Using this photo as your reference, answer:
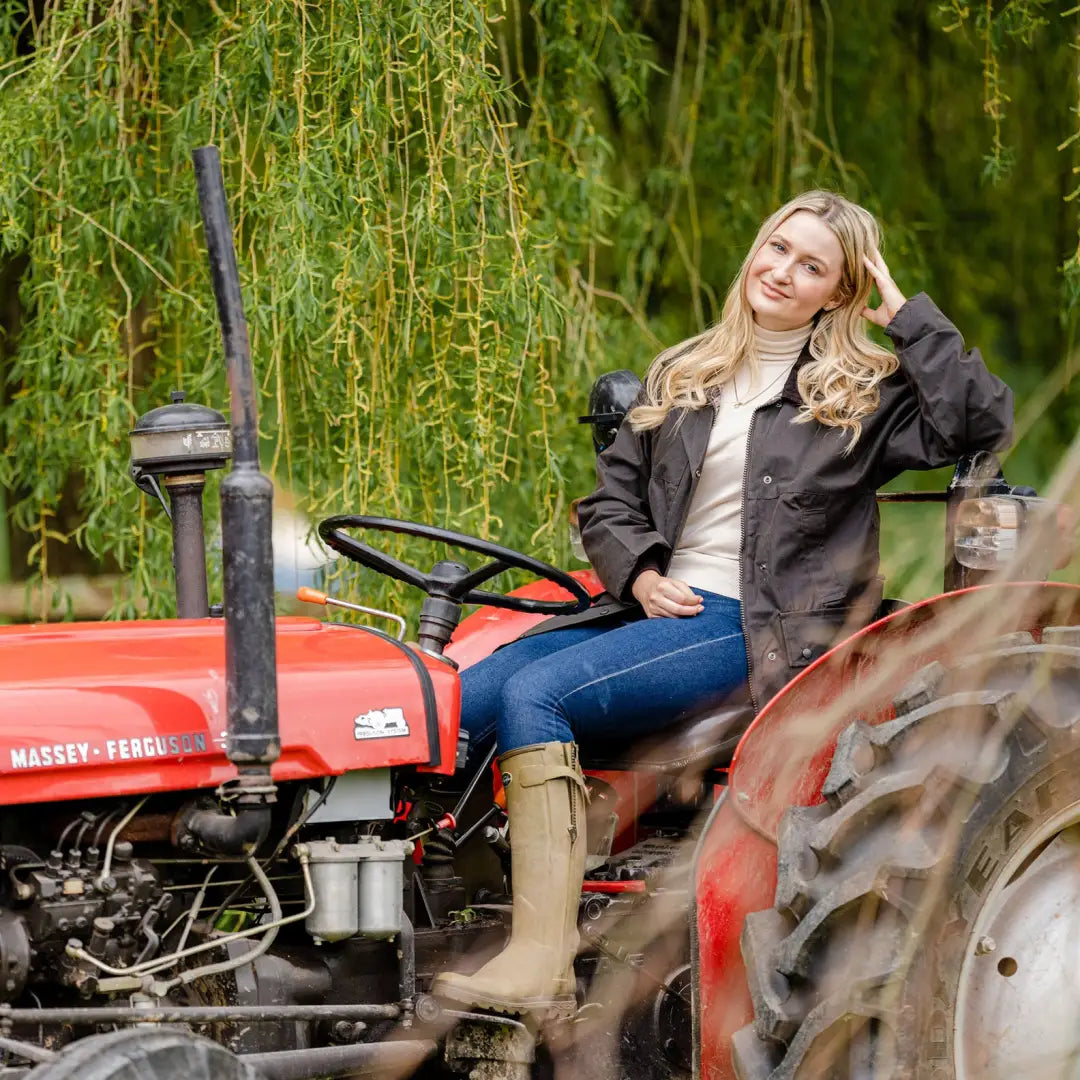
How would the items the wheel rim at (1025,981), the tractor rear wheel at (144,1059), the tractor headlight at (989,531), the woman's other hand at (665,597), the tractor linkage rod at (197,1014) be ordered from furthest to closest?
the woman's other hand at (665,597), the tractor headlight at (989,531), the wheel rim at (1025,981), the tractor linkage rod at (197,1014), the tractor rear wheel at (144,1059)

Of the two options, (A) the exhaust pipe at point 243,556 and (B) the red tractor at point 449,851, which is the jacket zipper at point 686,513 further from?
(A) the exhaust pipe at point 243,556

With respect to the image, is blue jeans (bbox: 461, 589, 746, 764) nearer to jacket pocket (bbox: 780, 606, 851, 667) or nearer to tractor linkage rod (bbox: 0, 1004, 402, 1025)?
jacket pocket (bbox: 780, 606, 851, 667)

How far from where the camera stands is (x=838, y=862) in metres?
2.39

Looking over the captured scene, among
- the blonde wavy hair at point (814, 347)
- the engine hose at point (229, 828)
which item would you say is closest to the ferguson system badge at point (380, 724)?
the engine hose at point (229, 828)

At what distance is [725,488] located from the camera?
2973 mm

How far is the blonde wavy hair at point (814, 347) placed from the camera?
298 cm

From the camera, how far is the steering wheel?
2834mm

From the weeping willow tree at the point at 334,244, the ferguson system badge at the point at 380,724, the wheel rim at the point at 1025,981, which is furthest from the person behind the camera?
the weeping willow tree at the point at 334,244

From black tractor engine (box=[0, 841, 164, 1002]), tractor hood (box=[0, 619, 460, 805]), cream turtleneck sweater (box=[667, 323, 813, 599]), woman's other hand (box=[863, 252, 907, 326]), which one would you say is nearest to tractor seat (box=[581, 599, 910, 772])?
cream turtleneck sweater (box=[667, 323, 813, 599])

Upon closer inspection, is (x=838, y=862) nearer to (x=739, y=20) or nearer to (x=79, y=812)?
(x=79, y=812)

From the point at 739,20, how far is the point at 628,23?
390mm

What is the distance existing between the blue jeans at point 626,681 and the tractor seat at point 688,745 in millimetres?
22

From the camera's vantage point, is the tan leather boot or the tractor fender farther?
the tan leather boot

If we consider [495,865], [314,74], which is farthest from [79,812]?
[314,74]
